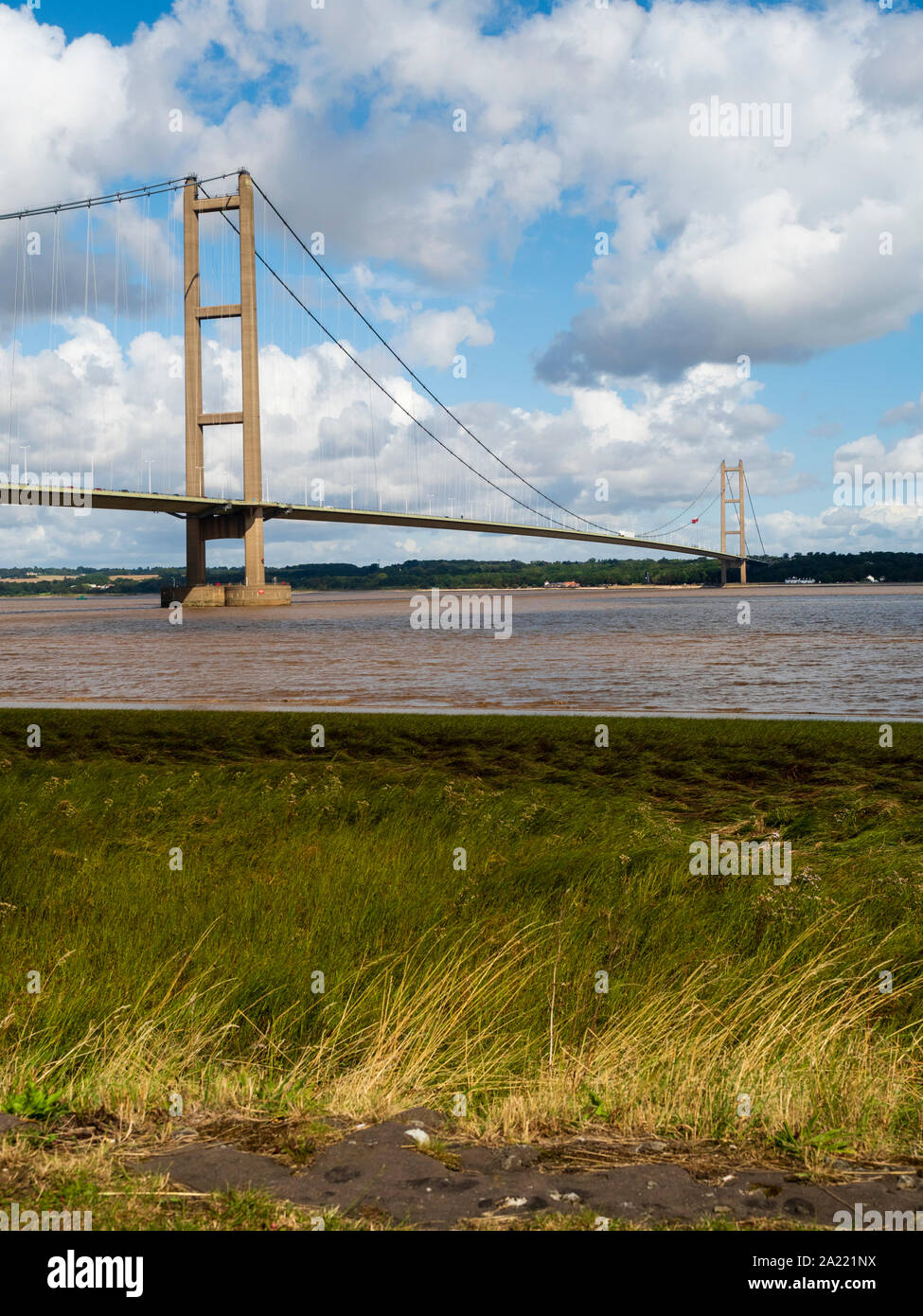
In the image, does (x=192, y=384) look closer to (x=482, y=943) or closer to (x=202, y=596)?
(x=202, y=596)

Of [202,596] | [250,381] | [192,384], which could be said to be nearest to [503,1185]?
[250,381]

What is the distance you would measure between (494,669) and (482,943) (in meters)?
18.9

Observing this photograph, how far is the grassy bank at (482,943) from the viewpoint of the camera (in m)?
3.57

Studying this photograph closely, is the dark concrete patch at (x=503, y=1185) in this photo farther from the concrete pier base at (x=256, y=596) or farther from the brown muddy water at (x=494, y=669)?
the concrete pier base at (x=256, y=596)

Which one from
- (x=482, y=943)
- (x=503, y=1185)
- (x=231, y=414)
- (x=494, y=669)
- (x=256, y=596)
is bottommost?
(x=482, y=943)

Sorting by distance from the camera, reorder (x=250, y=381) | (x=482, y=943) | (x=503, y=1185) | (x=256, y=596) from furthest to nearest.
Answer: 1. (x=256, y=596)
2. (x=250, y=381)
3. (x=482, y=943)
4. (x=503, y=1185)

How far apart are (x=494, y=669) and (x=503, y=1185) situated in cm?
2137

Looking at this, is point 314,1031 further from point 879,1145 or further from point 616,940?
point 879,1145

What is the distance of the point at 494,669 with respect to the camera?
2412 cm

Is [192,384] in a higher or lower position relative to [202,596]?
higher

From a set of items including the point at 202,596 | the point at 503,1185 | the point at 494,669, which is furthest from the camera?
the point at 202,596

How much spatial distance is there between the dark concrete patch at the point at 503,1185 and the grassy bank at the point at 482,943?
25 cm

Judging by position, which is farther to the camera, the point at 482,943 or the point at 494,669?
the point at 494,669
